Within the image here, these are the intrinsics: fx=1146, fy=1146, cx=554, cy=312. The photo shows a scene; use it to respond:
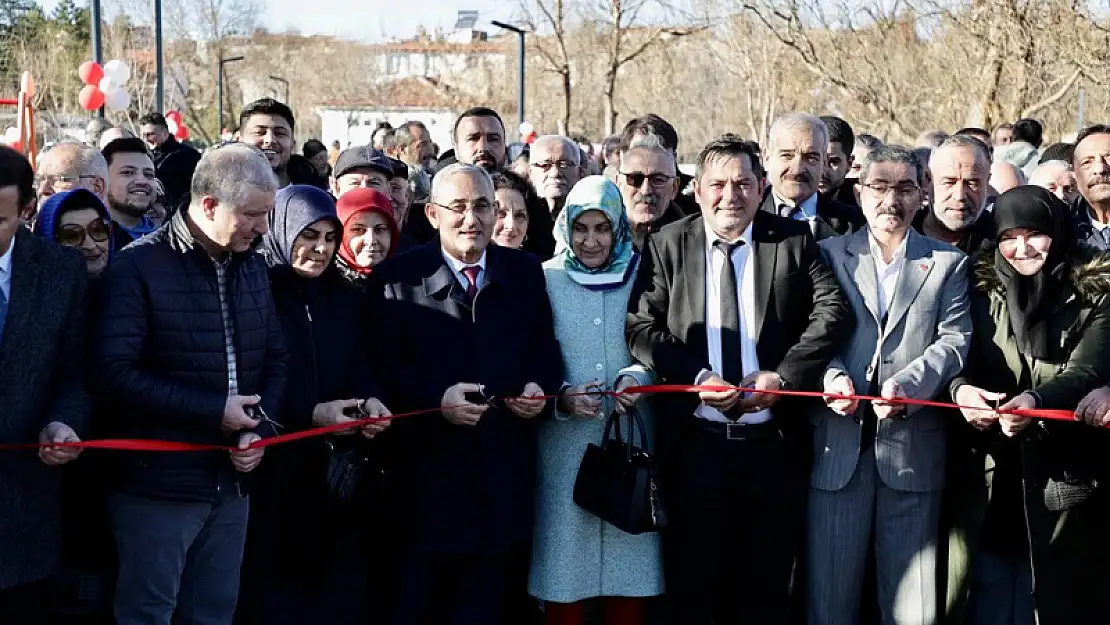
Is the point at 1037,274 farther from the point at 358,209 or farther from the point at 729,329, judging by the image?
the point at 358,209

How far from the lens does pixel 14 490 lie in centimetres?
402

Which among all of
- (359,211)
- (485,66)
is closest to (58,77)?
(485,66)

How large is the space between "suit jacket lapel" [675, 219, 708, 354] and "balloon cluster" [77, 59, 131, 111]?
43.3ft

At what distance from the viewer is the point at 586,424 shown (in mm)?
5203

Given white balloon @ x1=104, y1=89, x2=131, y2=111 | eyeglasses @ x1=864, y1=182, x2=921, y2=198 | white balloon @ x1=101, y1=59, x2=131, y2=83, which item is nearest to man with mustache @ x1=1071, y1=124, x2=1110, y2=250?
eyeglasses @ x1=864, y1=182, x2=921, y2=198

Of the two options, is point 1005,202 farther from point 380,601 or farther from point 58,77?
point 58,77

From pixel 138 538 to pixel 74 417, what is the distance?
51 centimetres

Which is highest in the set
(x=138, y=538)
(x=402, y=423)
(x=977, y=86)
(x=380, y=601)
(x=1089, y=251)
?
(x=977, y=86)

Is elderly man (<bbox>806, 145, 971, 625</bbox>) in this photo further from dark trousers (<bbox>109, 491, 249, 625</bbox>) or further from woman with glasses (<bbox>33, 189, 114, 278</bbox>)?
woman with glasses (<bbox>33, 189, 114, 278</bbox>)

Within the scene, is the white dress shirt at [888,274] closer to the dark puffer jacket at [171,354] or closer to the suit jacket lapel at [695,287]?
the suit jacket lapel at [695,287]

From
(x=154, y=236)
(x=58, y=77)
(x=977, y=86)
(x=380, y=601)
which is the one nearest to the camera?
(x=154, y=236)

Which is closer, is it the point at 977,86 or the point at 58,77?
the point at 977,86

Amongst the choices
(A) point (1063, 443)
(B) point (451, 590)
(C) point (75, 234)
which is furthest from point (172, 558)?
(A) point (1063, 443)

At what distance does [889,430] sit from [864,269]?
0.70 m
